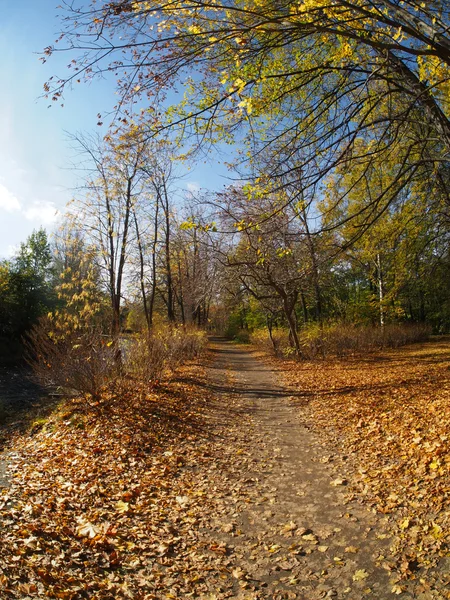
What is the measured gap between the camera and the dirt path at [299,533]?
3098mm

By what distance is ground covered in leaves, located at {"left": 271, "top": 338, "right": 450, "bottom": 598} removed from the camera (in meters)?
3.32

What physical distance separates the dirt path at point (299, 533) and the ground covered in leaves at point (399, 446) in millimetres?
189

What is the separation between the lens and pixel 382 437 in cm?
617

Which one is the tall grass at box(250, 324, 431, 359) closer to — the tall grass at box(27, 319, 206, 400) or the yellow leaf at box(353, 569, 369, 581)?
the tall grass at box(27, 319, 206, 400)

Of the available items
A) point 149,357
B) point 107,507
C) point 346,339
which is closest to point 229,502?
point 107,507

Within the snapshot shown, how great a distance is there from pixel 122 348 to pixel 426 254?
10.4 meters

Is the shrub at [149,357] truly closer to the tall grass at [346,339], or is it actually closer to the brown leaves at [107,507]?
the brown leaves at [107,507]

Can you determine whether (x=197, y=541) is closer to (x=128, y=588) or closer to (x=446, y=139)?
(x=128, y=588)

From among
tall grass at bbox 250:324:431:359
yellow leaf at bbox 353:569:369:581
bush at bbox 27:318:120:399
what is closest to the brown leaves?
bush at bbox 27:318:120:399

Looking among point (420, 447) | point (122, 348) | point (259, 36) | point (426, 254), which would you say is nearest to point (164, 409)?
point (122, 348)

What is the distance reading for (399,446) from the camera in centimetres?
562

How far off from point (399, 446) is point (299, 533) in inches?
100.0

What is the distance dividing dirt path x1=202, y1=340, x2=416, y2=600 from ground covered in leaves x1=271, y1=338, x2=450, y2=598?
189mm

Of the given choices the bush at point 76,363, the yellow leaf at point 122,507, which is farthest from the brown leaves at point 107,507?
the bush at point 76,363
